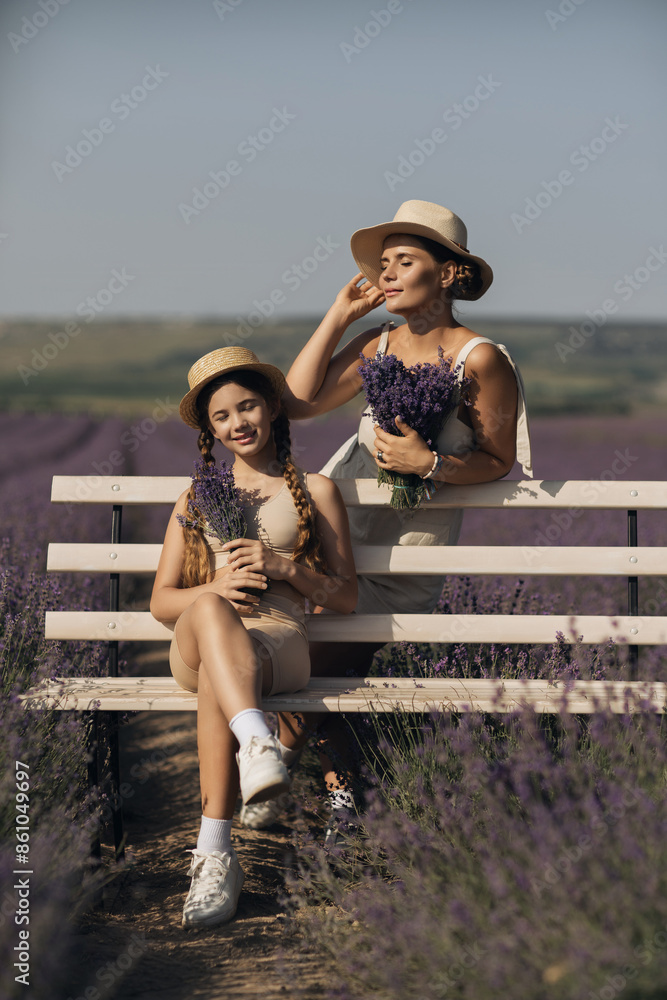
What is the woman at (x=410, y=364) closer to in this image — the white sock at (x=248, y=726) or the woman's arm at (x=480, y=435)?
the woman's arm at (x=480, y=435)

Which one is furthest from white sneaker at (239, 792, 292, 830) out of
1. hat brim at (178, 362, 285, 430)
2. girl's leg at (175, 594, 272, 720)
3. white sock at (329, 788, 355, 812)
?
hat brim at (178, 362, 285, 430)

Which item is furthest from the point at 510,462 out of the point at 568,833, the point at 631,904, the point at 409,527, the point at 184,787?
the point at 184,787

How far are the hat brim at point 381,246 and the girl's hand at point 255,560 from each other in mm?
1073

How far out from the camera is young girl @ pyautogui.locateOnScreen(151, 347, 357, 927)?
2.27 meters

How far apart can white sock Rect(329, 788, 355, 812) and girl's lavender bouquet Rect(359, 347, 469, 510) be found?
3.59 feet

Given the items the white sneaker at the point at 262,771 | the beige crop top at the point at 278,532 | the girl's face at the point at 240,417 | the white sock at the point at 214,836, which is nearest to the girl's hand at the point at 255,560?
the beige crop top at the point at 278,532

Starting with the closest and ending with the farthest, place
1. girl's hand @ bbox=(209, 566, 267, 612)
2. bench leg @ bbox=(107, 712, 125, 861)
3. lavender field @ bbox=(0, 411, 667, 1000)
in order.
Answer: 1. lavender field @ bbox=(0, 411, 667, 1000)
2. girl's hand @ bbox=(209, 566, 267, 612)
3. bench leg @ bbox=(107, 712, 125, 861)

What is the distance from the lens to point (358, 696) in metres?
2.52

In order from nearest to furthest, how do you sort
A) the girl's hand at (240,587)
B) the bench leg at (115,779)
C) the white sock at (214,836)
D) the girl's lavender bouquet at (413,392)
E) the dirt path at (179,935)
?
1. the dirt path at (179,935)
2. the white sock at (214,836)
3. the girl's hand at (240,587)
4. the girl's lavender bouquet at (413,392)
5. the bench leg at (115,779)

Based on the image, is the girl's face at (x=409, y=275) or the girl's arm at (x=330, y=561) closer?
the girl's arm at (x=330, y=561)

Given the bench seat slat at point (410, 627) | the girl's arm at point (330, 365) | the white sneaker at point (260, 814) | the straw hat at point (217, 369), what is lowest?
the white sneaker at point (260, 814)

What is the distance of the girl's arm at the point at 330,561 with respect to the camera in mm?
2627

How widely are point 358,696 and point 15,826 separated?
95cm

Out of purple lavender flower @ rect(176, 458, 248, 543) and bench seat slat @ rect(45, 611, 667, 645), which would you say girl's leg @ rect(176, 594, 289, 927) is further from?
bench seat slat @ rect(45, 611, 667, 645)
